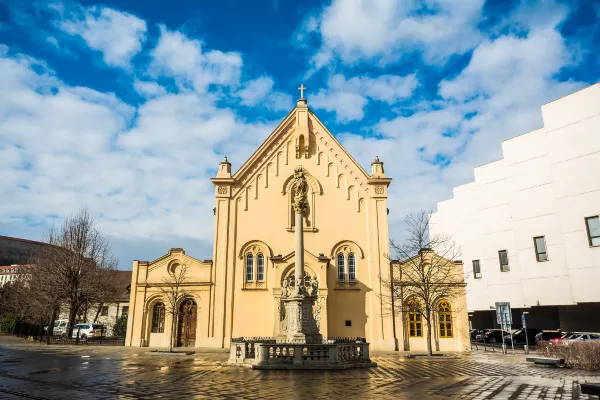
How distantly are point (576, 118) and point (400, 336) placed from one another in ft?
70.6

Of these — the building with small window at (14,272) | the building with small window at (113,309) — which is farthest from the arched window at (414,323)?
the building with small window at (14,272)

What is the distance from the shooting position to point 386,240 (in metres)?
31.8

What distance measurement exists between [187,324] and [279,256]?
28.6 feet

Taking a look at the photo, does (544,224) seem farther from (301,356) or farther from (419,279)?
(301,356)

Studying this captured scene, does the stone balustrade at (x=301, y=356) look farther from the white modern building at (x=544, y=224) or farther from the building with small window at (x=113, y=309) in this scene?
the building with small window at (x=113, y=309)

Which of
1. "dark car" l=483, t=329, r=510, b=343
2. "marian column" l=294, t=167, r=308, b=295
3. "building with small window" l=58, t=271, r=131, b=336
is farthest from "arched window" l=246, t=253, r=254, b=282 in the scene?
"building with small window" l=58, t=271, r=131, b=336

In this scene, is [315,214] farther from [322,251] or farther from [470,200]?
[470,200]

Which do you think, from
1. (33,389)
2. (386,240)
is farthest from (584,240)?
(33,389)

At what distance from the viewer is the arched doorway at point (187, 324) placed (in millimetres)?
30969

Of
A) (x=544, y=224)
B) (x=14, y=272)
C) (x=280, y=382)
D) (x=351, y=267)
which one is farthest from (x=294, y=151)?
(x=14, y=272)

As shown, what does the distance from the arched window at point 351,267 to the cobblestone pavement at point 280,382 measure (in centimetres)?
1265

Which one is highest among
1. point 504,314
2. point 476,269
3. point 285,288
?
point 476,269

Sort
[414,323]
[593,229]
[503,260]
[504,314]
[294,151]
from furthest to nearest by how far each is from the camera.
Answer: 1. [503,260]
2. [294,151]
3. [593,229]
4. [414,323]
5. [504,314]

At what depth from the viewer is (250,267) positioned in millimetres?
31484
